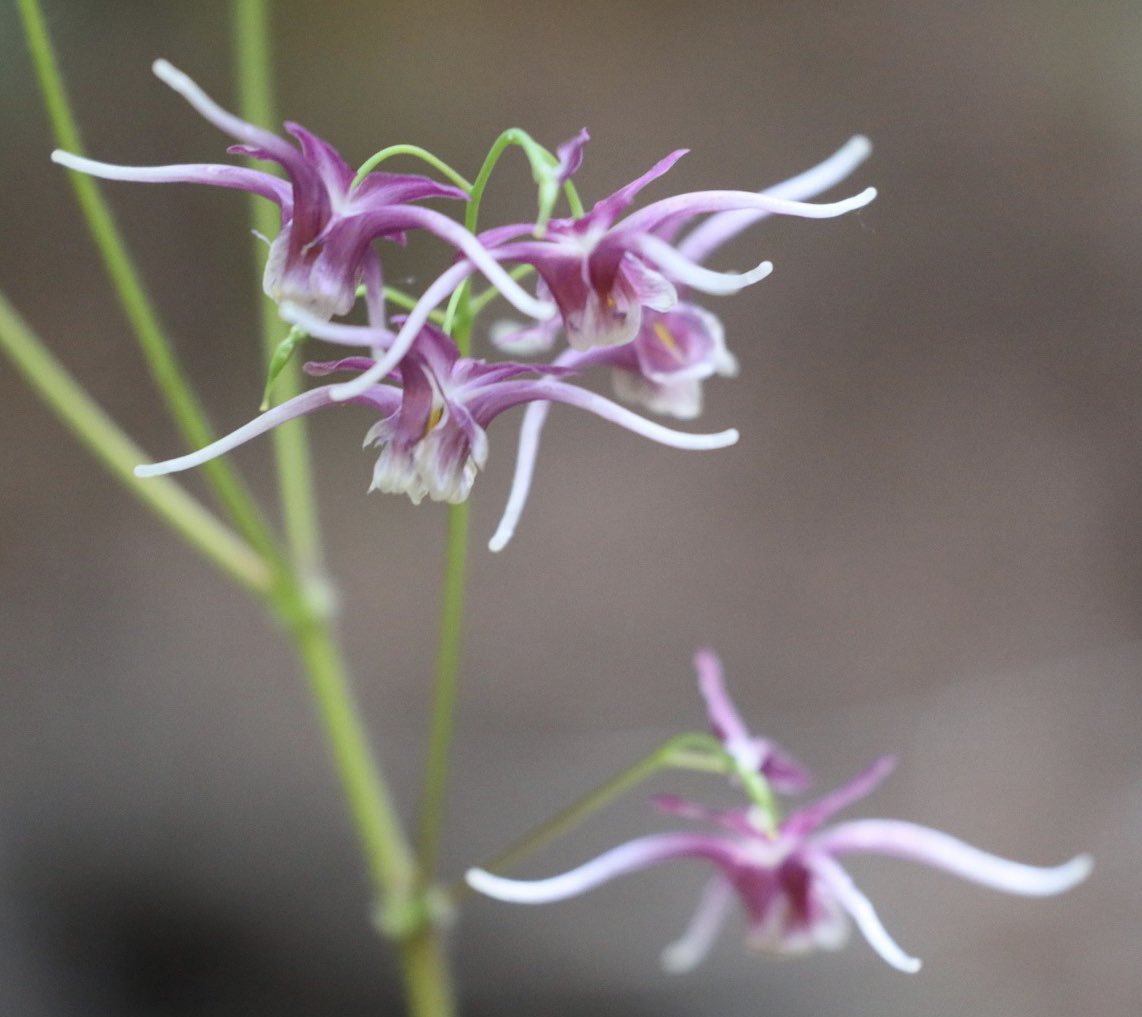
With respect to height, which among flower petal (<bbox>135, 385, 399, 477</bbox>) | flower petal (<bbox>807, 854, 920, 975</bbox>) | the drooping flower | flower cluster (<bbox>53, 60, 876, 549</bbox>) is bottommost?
flower petal (<bbox>807, 854, 920, 975</bbox>)

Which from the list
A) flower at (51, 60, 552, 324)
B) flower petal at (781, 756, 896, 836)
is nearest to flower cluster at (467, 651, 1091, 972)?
flower petal at (781, 756, 896, 836)

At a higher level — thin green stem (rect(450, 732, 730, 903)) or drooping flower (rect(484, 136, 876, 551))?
drooping flower (rect(484, 136, 876, 551))

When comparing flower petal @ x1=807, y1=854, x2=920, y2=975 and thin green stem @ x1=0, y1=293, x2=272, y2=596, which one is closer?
flower petal @ x1=807, y1=854, x2=920, y2=975

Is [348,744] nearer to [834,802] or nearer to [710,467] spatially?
[834,802]

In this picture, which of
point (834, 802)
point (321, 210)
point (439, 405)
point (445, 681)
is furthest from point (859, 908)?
point (321, 210)

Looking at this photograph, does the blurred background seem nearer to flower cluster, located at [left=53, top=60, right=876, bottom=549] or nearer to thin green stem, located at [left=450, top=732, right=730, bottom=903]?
thin green stem, located at [left=450, top=732, right=730, bottom=903]

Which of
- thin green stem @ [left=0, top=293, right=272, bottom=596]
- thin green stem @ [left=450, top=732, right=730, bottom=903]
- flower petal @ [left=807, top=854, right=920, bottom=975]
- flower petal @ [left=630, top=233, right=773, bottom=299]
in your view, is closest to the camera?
flower petal @ [left=630, top=233, right=773, bottom=299]

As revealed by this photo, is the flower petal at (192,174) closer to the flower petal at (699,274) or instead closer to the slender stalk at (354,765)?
the flower petal at (699,274)

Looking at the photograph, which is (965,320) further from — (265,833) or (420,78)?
(265,833)
